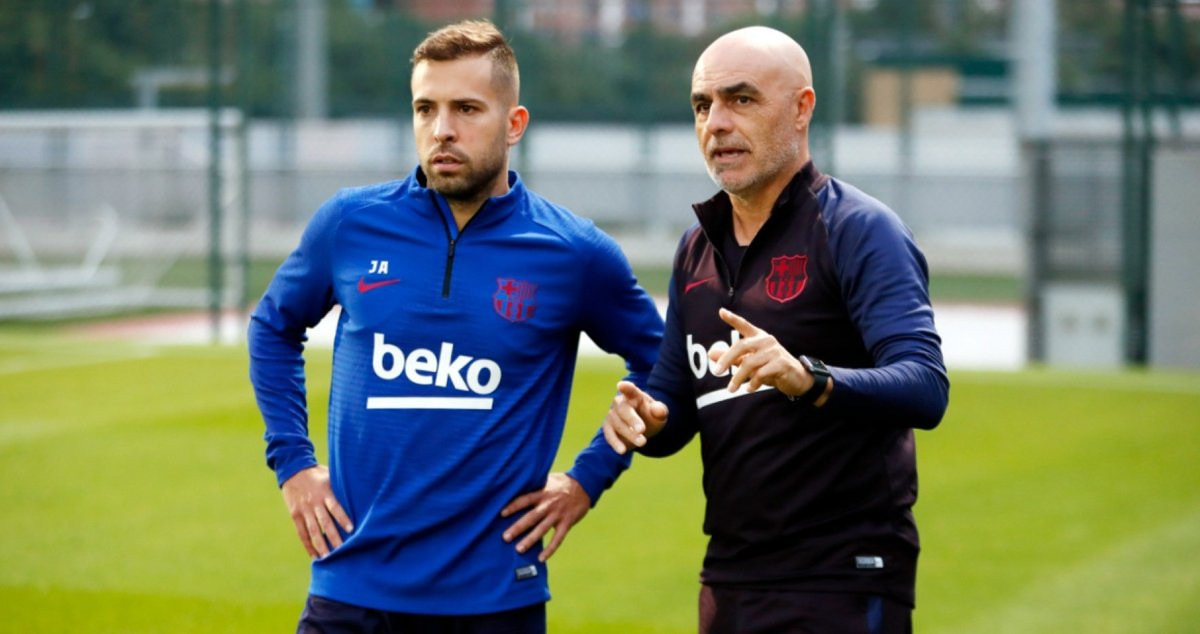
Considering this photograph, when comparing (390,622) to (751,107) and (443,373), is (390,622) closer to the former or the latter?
(443,373)

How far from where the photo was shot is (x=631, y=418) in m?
3.55

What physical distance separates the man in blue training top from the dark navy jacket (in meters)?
0.43

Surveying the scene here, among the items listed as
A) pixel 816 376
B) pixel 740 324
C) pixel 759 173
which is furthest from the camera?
pixel 759 173

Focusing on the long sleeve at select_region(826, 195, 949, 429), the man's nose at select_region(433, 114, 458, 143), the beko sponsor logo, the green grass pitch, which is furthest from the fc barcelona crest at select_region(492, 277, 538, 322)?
the green grass pitch

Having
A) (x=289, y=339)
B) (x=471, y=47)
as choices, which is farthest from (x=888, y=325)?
(x=289, y=339)

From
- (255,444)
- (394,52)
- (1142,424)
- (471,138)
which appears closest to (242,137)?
(394,52)

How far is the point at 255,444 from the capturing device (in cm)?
1059

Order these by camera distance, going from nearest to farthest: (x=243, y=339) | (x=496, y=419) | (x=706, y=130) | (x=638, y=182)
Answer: (x=706, y=130) < (x=496, y=419) < (x=243, y=339) < (x=638, y=182)

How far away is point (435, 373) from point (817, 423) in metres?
0.89

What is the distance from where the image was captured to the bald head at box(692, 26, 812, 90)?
3.49 m

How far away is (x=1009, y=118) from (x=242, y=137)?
48.4 ft

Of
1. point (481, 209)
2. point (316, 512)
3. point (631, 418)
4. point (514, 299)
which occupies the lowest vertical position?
point (316, 512)

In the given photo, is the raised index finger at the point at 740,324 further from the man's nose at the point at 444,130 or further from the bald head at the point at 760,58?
the man's nose at the point at 444,130

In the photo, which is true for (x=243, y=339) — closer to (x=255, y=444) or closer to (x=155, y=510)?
(x=255, y=444)
